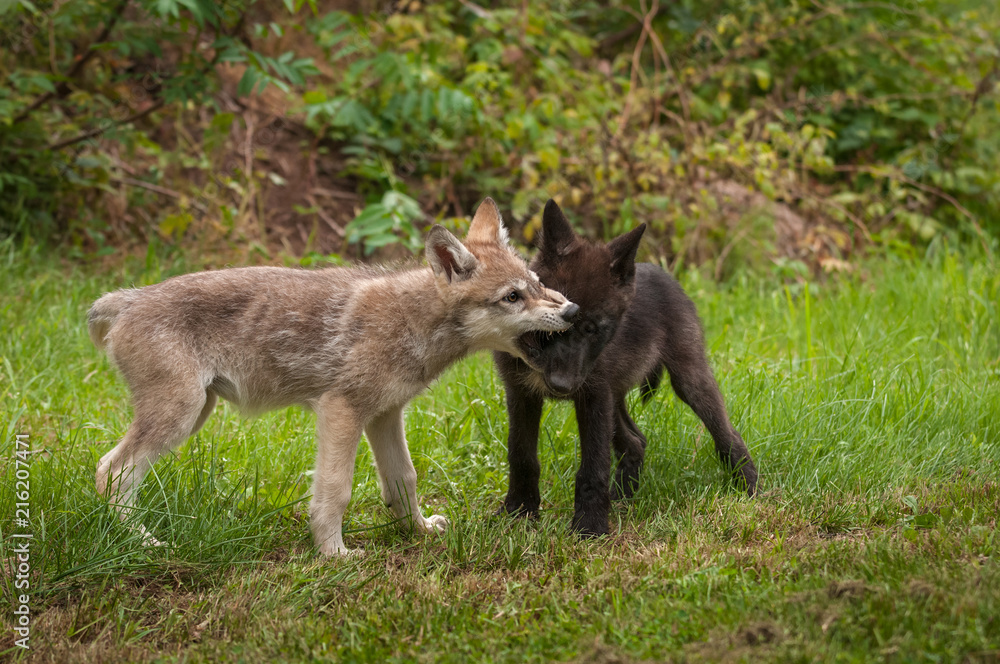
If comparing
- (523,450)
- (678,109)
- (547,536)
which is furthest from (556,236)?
(678,109)

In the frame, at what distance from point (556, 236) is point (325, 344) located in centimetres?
133

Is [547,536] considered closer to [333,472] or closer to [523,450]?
[523,450]

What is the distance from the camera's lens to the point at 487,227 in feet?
16.0

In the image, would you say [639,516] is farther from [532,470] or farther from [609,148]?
[609,148]

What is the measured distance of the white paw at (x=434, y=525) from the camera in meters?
4.76

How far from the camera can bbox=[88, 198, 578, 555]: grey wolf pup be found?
14.2 feet

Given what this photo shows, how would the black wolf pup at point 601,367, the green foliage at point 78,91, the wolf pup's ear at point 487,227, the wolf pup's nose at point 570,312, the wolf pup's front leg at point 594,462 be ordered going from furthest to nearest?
1. the green foliage at point 78,91
2. the wolf pup's ear at point 487,227
3. the wolf pup's front leg at point 594,462
4. the black wolf pup at point 601,367
5. the wolf pup's nose at point 570,312

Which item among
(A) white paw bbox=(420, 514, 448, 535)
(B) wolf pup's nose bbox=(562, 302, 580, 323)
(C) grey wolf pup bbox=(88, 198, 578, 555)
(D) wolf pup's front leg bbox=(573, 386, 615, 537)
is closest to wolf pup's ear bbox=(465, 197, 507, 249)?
(C) grey wolf pup bbox=(88, 198, 578, 555)

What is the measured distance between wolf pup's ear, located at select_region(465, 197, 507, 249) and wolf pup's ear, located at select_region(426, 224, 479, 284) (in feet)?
0.87

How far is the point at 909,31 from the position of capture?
1102cm

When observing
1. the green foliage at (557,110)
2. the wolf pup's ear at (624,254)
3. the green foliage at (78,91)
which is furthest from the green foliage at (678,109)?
the wolf pup's ear at (624,254)

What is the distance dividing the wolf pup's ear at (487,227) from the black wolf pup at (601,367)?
25cm

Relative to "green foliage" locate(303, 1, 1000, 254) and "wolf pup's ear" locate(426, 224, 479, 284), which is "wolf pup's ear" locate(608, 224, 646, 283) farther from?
"green foliage" locate(303, 1, 1000, 254)

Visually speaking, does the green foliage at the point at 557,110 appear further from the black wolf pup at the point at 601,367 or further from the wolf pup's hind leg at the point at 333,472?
the wolf pup's hind leg at the point at 333,472
